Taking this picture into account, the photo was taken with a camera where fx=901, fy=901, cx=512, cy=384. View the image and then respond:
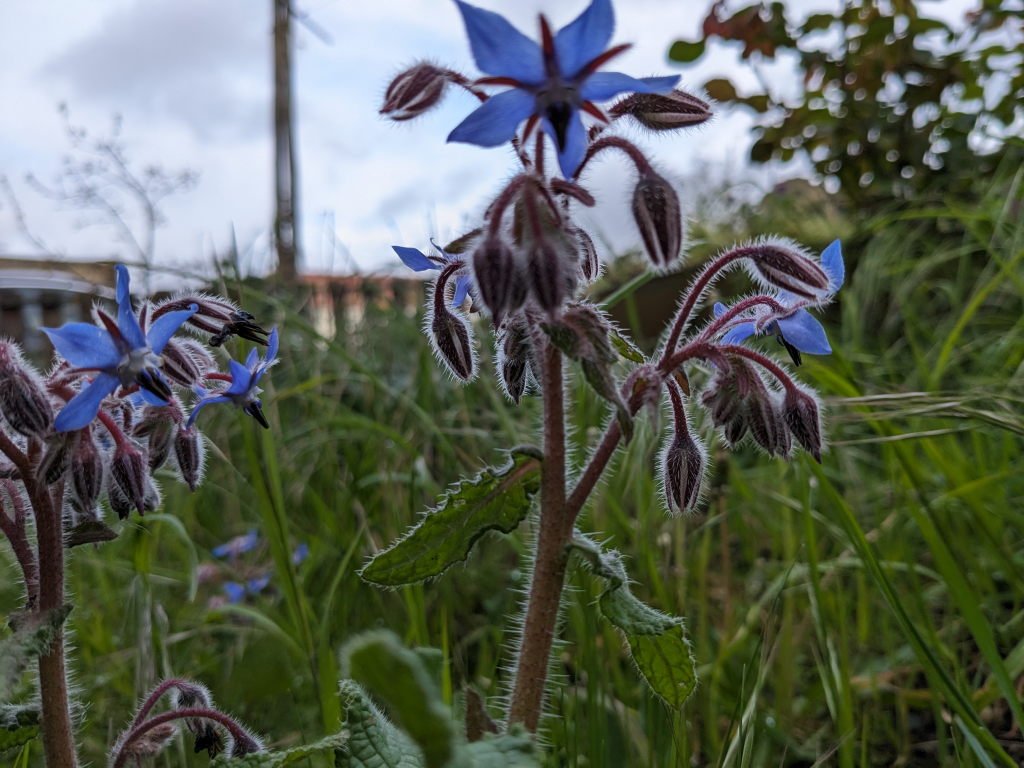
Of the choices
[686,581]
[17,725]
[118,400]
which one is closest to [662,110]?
[118,400]

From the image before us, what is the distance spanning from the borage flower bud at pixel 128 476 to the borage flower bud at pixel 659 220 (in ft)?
1.54

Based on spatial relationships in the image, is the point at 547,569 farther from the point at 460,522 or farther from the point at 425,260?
the point at 425,260

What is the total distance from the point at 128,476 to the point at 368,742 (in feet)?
1.01

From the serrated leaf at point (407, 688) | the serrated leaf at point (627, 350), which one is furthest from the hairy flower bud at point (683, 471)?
the serrated leaf at point (407, 688)

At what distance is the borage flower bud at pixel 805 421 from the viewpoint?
0.80 meters

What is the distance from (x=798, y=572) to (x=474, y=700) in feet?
3.42

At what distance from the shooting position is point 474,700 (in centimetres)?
69

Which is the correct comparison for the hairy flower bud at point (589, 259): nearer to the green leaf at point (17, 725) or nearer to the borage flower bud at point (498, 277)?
Answer: the borage flower bud at point (498, 277)

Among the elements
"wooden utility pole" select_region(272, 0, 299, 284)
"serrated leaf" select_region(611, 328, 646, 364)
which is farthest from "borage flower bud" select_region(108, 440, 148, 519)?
"wooden utility pole" select_region(272, 0, 299, 284)

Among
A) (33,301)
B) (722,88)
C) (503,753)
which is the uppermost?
(722,88)

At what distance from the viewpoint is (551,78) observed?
0.64 meters

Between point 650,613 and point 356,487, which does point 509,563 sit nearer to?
point 356,487

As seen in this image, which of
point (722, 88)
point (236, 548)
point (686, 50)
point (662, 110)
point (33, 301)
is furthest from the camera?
point (33, 301)

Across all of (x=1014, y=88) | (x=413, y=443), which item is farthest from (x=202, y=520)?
(x=1014, y=88)
